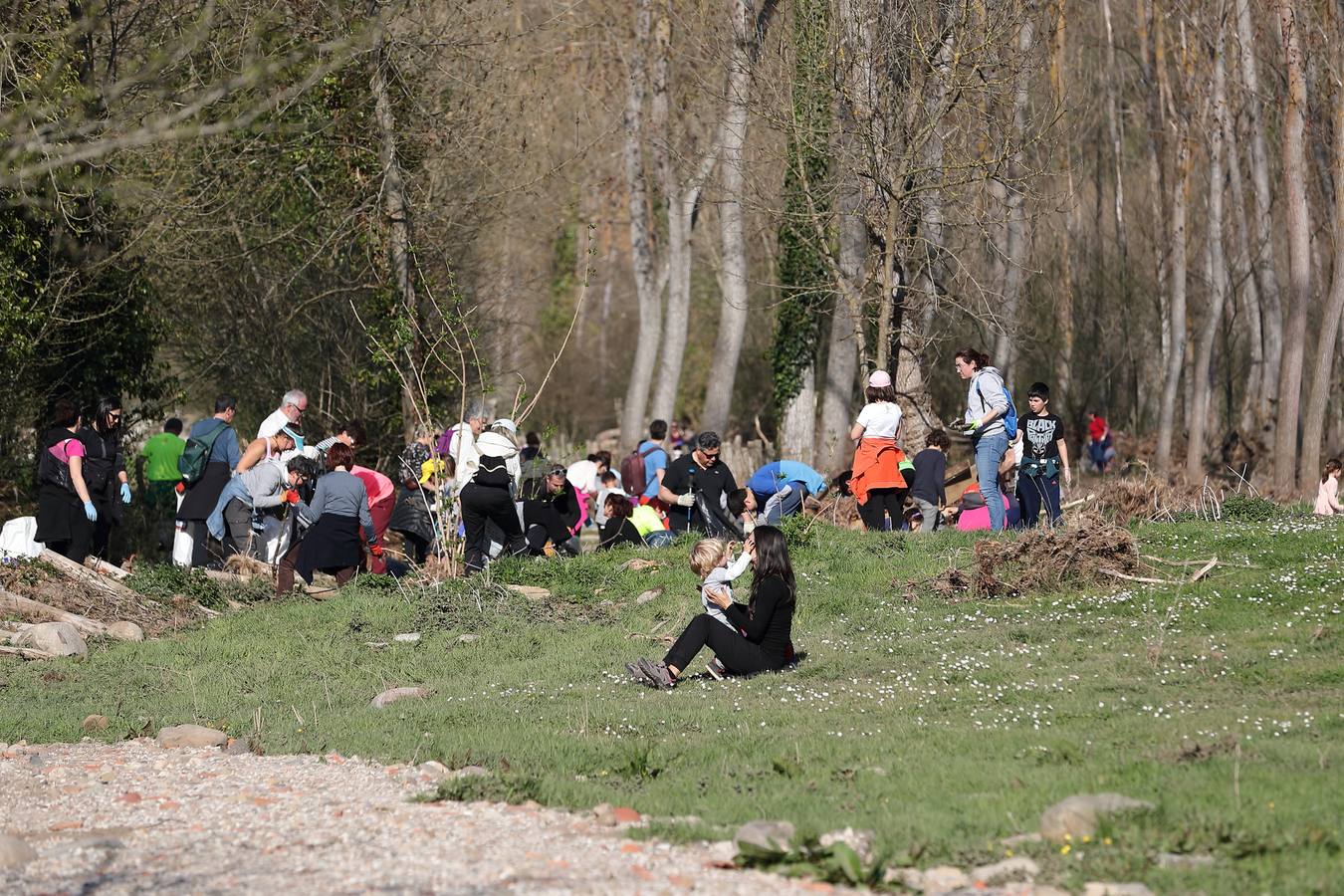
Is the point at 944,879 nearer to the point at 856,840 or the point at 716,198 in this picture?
the point at 856,840

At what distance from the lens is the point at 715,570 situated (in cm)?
1114

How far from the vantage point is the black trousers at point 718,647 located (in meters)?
10.9

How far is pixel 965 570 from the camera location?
13398mm

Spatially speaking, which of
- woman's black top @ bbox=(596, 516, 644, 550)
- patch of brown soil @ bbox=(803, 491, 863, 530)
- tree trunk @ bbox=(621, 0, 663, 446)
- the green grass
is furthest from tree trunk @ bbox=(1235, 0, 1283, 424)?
woman's black top @ bbox=(596, 516, 644, 550)

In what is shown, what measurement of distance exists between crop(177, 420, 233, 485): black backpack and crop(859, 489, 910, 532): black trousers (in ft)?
21.5

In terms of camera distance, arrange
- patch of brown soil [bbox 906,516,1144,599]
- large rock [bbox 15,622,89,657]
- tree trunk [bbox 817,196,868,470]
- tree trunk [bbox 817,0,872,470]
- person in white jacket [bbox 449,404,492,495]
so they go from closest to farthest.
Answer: patch of brown soil [bbox 906,516,1144,599]
large rock [bbox 15,622,89,657]
person in white jacket [bbox 449,404,492,495]
tree trunk [bbox 817,0,872,470]
tree trunk [bbox 817,196,868,470]

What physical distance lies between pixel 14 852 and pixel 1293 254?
24374mm

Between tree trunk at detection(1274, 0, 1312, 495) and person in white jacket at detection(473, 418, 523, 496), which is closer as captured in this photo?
person in white jacket at detection(473, 418, 523, 496)

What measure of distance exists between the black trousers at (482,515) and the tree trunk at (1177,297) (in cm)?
1860

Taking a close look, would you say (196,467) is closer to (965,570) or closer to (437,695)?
(437,695)

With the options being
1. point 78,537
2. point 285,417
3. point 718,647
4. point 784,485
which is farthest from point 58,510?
point 718,647

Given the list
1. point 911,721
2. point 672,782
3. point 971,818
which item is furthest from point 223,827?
point 911,721

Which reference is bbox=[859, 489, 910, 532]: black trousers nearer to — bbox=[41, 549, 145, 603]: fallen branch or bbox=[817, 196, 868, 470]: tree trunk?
bbox=[41, 549, 145, 603]: fallen branch

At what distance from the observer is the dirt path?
6328 mm
